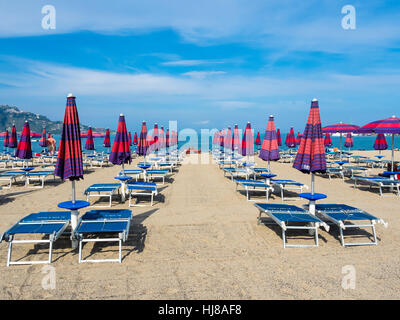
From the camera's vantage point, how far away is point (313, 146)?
5586 mm

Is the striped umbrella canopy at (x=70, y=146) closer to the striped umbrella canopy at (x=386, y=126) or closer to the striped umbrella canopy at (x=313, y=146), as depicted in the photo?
the striped umbrella canopy at (x=313, y=146)

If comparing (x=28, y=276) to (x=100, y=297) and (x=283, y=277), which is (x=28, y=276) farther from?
(x=283, y=277)

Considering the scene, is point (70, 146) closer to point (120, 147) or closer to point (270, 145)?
point (120, 147)

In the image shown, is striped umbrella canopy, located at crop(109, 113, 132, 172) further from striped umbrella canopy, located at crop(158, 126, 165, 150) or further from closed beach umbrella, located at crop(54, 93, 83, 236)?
striped umbrella canopy, located at crop(158, 126, 165, 150)

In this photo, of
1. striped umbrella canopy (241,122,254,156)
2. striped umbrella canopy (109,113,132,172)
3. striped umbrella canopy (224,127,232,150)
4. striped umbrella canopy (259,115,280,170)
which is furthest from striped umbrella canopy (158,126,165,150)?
striped umbrella canopy (259,115,280,170)

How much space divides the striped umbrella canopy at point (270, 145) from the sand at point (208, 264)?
7.65 feet

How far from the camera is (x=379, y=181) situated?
933 centimetres

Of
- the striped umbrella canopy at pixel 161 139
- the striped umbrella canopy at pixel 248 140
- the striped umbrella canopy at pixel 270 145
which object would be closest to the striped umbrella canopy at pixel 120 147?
the striped umbrella canopy at pixel 270 145

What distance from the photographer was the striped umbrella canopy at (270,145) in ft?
28.9

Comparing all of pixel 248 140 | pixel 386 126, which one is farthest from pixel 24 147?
pixel 386 126

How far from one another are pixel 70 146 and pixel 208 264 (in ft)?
9.38

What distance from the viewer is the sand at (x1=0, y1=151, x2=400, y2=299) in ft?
11.7
